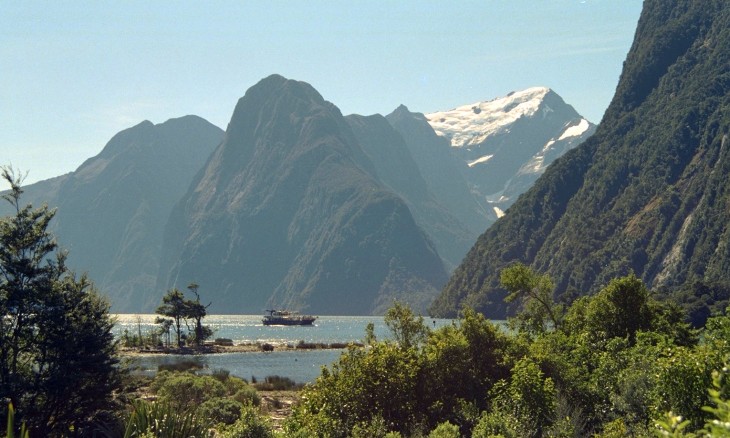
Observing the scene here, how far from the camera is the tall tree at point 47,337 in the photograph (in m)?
34.2

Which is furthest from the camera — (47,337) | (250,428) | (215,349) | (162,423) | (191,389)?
(215,349)

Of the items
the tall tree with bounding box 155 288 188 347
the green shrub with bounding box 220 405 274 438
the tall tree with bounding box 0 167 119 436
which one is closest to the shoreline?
the tall tree with bounding box 155 288 188 347

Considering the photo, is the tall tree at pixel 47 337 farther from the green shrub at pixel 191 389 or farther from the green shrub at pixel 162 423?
the green shrub at pixel 191 389

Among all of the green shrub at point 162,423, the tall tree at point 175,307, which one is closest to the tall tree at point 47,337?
the green shrub at point 162,423

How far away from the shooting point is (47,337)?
35906 millimetres

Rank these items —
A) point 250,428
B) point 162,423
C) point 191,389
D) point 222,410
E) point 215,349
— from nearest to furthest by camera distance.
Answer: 1. point 162,423
2. point 250,428
3. point 222,410
4. point 191,389
5. point 215,349

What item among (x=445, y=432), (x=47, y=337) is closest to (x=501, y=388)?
(x=445, y=432)

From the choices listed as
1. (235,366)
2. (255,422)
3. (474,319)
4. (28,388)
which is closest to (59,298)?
(28,388)

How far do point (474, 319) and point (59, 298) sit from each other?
21421 millimetres

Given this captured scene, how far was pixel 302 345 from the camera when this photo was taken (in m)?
149

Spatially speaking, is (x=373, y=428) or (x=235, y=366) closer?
(x=373, y=428)

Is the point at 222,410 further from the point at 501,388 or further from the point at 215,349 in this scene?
the point at 215,349

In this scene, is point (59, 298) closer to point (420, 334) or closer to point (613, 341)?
point (420, 334)

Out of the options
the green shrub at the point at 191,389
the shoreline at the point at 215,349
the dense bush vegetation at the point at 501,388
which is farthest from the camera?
the shoreline at the point at 215,349
